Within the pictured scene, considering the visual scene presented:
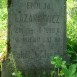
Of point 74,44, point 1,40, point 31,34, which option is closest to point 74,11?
point 74,44

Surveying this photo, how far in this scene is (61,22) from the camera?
4.32m

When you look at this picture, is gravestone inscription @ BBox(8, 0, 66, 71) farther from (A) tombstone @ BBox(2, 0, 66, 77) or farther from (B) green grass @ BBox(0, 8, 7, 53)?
(B) green grass @ BBox(0, 8, 7, 53)

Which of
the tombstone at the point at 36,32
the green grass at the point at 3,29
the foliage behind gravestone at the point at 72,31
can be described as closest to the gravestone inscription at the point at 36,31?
the tombstone at the point at 36,32

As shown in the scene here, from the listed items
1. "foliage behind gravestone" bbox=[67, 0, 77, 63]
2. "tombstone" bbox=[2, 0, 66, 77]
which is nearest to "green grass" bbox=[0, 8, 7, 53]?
"foliage behind gravestone" bbox=[67, 0, 77, 63]

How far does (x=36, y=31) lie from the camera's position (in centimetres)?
422

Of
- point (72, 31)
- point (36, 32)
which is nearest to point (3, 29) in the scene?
point (72, 31)

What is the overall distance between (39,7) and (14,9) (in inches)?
13.8

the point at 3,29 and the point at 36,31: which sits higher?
the point at 36,31

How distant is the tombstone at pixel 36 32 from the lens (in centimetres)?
414

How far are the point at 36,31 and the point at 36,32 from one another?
1cm

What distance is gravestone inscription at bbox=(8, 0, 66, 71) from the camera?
4.14 m

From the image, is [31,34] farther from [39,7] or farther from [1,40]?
[1,40]

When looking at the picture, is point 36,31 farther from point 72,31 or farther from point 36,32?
point 72,31

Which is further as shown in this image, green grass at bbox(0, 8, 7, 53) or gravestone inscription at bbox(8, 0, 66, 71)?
green grass at bbox(0, 8, 7, 53)
